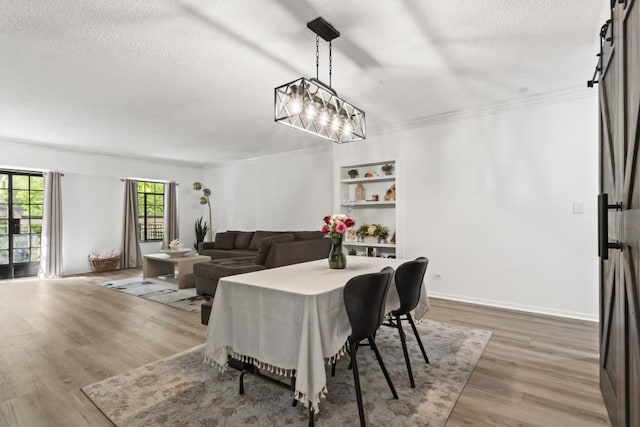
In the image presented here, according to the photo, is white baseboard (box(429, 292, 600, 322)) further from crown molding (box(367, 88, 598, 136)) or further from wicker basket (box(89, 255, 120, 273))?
wicker basket (box(89, 255, 120, 273))

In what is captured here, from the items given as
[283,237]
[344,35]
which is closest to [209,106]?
[283,237]

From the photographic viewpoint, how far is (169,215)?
827cm

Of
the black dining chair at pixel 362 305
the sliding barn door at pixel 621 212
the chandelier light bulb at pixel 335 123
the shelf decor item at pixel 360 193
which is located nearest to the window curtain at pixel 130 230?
the shelf decor item at pixel 360 193

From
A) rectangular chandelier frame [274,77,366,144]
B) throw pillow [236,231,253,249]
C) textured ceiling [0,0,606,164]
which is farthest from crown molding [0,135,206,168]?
rectangular chandelier frame [274,77,366,144]

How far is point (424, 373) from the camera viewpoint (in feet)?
8.06

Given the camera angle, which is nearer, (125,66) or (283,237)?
(125,66)

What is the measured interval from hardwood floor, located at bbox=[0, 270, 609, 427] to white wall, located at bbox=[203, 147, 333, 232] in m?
3.23

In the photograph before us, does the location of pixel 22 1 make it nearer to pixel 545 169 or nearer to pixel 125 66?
pixel 125 66

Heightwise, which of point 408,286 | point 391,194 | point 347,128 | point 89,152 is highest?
point 89,152

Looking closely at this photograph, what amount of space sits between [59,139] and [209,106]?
3.57m

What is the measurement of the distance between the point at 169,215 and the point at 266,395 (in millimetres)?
7090

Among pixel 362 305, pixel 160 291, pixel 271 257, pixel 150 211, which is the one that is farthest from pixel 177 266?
pixel 362 305

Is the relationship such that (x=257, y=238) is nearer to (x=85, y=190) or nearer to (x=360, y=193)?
(x=360, y=193)

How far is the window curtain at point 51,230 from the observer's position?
6.35 m
